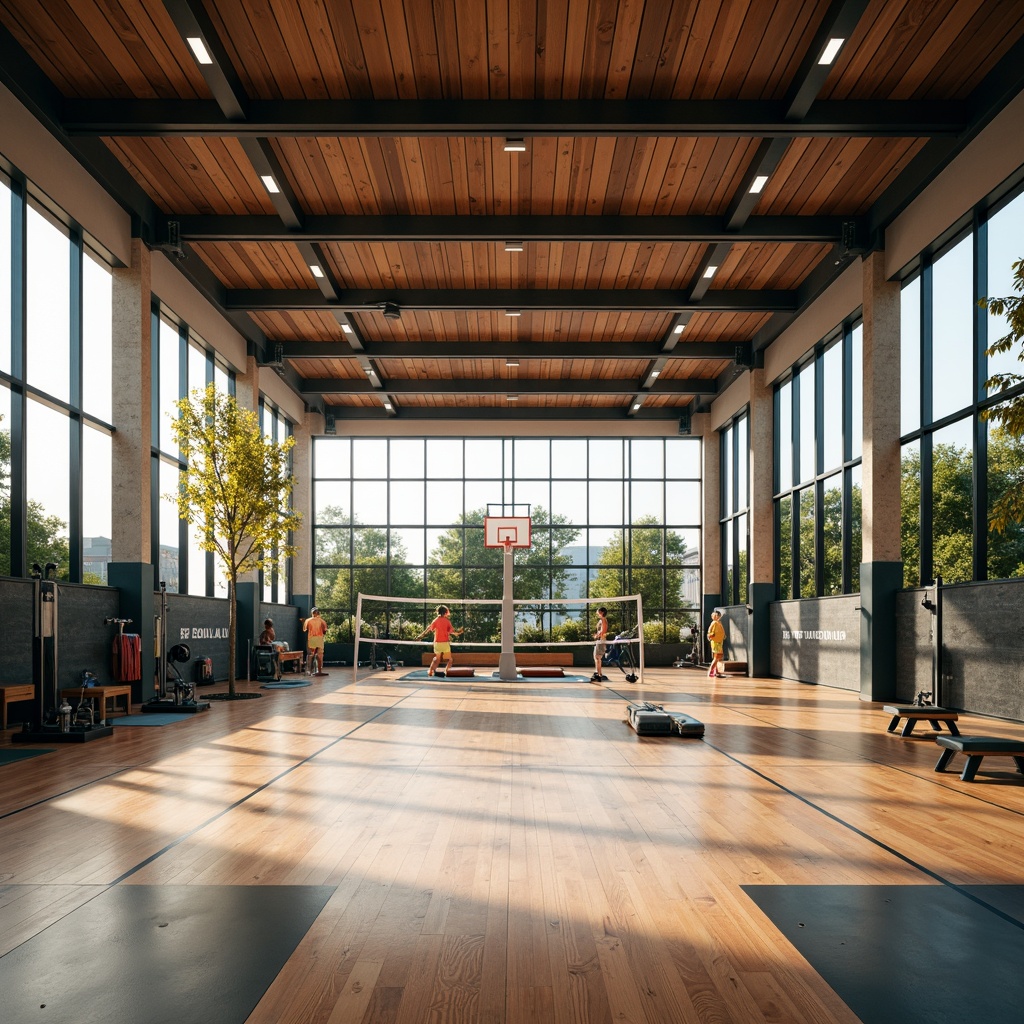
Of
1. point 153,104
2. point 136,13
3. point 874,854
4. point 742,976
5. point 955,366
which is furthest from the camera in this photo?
point 955,366

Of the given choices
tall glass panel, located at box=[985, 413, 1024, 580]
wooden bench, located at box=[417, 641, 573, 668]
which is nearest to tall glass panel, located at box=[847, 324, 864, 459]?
tall glass panel, located at box=[985, 413, 1024, 580]

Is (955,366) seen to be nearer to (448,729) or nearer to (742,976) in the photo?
(448,729)

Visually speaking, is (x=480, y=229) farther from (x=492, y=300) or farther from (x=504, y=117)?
(x=504, y=117)

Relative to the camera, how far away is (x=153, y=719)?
11133 mm

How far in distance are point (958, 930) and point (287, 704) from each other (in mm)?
10885

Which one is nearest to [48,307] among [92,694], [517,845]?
[92,694]

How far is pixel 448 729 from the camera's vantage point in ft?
33.1

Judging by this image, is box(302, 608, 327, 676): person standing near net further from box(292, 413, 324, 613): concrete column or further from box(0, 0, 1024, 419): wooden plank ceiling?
box(0, 0, 1024, 419): wooden plank ceiling

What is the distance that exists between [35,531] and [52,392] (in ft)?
5.81

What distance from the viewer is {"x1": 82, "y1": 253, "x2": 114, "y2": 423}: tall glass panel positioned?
12.3m

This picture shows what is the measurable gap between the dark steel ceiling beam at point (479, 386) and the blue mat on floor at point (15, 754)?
14790 millimetres

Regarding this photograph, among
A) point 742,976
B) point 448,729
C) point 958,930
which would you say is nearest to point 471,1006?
point 742,976

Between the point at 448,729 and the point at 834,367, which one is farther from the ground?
the point at 834,367

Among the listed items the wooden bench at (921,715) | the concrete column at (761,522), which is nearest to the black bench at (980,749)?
the wooden bench at (921,715)
